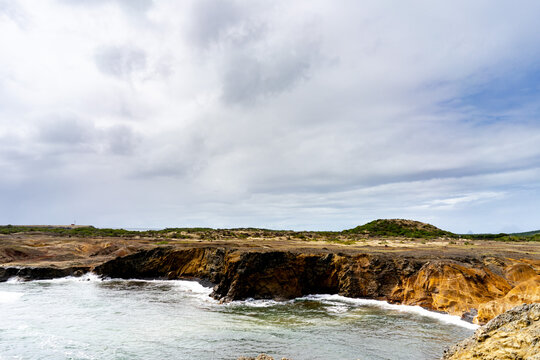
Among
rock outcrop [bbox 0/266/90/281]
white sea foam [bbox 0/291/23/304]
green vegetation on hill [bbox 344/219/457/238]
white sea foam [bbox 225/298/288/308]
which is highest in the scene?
green vegetation on hill [bbox 344/219/457/238]

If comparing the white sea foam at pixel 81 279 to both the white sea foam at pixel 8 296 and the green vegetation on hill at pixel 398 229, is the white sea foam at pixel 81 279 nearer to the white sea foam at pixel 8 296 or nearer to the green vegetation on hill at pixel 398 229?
the white sea foam at pixel 8 296

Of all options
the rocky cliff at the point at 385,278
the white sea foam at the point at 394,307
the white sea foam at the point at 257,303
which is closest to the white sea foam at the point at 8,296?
the rocky cliff at the point at 385,278

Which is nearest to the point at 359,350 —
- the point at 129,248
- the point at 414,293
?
the point at 414,293

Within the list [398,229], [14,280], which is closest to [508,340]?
[14,280]

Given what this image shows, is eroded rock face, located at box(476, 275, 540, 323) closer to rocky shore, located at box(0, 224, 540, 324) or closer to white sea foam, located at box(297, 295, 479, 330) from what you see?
rocky shore, located at box(0, 224, 540, 324)

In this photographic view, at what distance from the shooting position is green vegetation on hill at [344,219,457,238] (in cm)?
7962

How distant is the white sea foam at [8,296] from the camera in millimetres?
28000

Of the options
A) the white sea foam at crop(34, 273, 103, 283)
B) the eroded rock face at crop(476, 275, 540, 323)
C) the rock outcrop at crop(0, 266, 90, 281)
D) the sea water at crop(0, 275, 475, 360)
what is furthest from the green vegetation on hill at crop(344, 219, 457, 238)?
the rock outcrop at crop(0, 266, 90, 281)

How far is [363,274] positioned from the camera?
2939 centimetres

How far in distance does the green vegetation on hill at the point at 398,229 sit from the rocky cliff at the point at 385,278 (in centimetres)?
5258

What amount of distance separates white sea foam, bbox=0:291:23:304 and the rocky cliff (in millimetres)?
19162

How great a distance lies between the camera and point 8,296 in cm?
3006

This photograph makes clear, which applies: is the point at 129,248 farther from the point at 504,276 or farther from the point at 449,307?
the point at 504,276

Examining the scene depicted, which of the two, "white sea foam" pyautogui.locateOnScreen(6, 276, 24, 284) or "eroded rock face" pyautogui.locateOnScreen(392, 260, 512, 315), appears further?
"white sea foam" pyautogui.locateOnScreen(6, 276, 24, 284)
